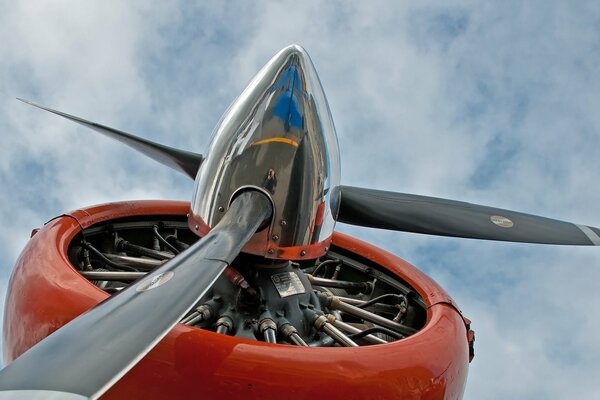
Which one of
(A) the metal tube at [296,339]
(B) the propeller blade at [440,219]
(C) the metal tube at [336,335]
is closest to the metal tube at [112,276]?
(A) the metal tube at [296,339]

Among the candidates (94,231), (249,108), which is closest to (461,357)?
(249,108)

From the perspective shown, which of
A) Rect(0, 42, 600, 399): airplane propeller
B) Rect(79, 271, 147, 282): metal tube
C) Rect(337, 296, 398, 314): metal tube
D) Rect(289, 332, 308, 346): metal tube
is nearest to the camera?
Rect(0, 42, 600, 399): airplane propeller

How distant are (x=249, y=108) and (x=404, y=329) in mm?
2171

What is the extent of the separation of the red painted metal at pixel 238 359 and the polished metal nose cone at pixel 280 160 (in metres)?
0.96

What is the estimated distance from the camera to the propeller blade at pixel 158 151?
5812 millimetres

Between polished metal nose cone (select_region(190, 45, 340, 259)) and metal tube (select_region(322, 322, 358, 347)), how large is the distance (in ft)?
1.79

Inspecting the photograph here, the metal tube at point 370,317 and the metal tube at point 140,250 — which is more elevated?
the metal tube at point 140,250

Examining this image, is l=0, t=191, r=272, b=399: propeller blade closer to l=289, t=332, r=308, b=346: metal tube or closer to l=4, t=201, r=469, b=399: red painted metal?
l=4, t=201, r=469, b=399: red painted metal

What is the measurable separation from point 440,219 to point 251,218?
2.14 m

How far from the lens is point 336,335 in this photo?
178 inches

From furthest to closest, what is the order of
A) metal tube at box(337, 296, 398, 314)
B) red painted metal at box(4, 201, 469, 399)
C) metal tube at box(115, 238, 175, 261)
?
metal tube at box(115, 238, 175, 261), metal tube at box(337, 296, 398, 314), red painted metal at box(4, 201, 469, 399)

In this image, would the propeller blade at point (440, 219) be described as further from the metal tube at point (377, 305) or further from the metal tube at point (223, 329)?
the metal tube at point (223, 329)

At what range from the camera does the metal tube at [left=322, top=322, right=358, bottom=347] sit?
14.6 ft

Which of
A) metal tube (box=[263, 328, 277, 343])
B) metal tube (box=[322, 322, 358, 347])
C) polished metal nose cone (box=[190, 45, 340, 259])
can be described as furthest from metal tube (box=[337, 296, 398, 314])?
metal tube (box=[263, 328, 277, 343])
